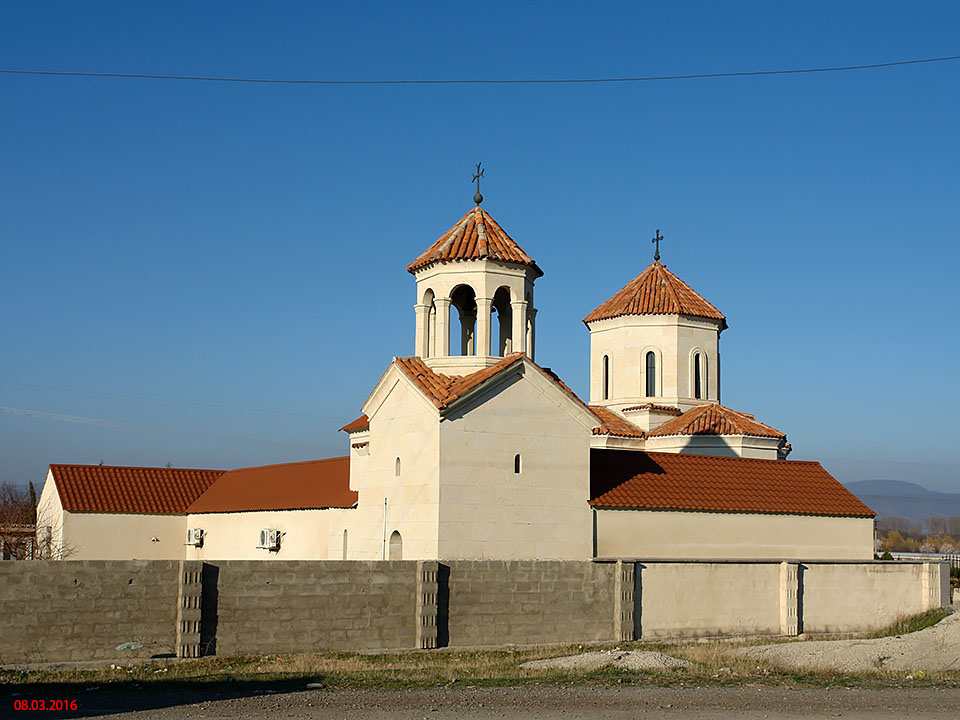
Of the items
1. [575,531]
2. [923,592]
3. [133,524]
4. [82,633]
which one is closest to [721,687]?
[575,531]

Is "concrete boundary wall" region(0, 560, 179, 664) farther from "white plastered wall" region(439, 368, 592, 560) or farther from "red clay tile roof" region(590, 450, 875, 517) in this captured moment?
"red clay tile roof" region(590, 450, 875, 517)

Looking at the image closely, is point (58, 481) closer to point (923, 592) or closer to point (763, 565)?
point (763, 565)

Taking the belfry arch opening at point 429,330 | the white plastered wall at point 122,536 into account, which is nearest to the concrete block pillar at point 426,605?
the belfry arch opening at point 429,330

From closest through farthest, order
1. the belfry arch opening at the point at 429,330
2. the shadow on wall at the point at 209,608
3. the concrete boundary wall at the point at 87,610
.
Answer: the concrete boundary wall at the point at 87,610, the shadow on wall at the point at 209,608, the belfry arch opening at the point at 429,330

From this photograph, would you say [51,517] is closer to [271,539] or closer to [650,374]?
[271,539]

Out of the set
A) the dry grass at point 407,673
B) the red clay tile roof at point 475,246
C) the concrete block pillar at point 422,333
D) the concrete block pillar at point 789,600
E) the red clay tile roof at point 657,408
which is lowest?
the dry grass at point 407,673

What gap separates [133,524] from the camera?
4138 centimetres

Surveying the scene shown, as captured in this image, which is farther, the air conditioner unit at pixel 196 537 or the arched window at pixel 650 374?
the air conditioner unit at pixel 196 537

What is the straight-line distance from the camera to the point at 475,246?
2769 cm

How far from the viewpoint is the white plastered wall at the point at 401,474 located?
25469 mm

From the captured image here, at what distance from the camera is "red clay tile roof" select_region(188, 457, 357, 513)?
3369cm

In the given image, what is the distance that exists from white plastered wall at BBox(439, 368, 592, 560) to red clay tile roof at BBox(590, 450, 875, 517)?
3.36ft

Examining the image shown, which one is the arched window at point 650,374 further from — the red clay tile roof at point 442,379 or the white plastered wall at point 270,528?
the red clay tile roof at point 442,379

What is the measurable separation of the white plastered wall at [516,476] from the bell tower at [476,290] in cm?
164
